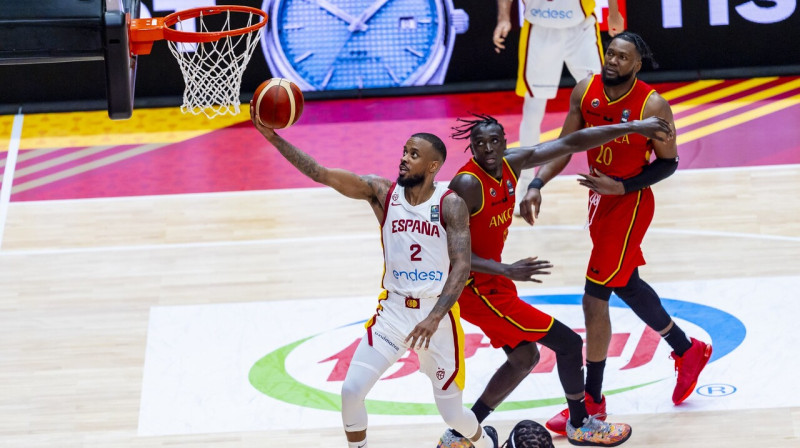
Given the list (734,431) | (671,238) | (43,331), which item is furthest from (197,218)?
(734,431)

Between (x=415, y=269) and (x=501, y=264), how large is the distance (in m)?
0.42

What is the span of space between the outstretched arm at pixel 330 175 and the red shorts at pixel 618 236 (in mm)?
1295

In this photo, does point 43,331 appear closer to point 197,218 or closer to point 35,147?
point 197,218

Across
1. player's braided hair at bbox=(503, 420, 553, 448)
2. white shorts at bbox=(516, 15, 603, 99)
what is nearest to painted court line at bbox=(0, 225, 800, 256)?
white shorts at bbox=(516, 15, 603, 99)

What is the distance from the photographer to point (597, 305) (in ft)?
20.8

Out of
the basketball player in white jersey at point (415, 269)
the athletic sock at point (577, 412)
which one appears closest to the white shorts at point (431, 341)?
the basketball player in white jersey at point (415, 269)

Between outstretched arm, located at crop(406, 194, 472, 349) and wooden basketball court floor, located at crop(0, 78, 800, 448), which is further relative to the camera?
wooden basketball court floor, located at crop(0, 78, 800, 448)

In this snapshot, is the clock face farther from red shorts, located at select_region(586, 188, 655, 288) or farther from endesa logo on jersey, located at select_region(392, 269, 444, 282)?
endesa logo on jersey, located at select_region(392, 269, 444, 282)

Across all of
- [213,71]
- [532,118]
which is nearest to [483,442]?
[532,118]

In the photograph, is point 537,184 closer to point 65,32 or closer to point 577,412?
point 577,412

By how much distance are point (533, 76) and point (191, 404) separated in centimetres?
404

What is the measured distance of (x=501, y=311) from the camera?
19.2 ft

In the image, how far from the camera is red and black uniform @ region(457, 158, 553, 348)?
5.86 metres

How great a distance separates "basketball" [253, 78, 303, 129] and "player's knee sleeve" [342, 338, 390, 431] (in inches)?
46.4
